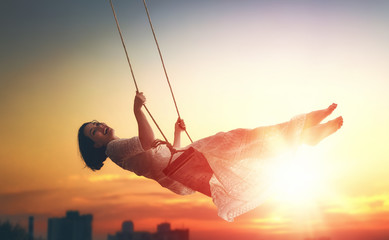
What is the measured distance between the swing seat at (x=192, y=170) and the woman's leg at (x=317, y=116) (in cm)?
74

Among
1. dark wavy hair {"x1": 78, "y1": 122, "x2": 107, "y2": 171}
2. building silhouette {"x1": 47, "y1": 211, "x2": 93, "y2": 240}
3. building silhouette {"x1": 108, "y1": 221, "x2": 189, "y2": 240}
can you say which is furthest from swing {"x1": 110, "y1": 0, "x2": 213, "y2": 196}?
building silhouette {"x1": 108, "y1": 221, "x2": 189, "y2": 240}

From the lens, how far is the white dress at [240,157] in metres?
2.90

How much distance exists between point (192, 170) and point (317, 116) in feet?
3.09

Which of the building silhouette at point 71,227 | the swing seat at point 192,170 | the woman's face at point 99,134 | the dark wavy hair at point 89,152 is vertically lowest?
the swing seat at point 192,170

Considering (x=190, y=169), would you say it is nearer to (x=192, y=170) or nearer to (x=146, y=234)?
(x=192, y=170)

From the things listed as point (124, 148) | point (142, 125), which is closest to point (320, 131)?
point (142, 125)

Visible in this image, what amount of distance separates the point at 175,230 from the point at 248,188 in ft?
153

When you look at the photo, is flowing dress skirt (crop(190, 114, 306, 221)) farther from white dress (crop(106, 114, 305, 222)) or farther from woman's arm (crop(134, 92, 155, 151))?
woman's arm (crop(134, 92, 155, 151))

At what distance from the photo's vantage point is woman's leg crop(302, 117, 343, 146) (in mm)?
2901

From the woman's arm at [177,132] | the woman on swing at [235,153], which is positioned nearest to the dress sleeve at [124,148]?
the woman on swing at [235,153]

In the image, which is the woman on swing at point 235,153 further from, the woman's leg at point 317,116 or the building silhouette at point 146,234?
the building silhouette at point 146,234

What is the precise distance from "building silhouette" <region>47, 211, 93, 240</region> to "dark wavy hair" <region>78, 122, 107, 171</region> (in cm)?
3567

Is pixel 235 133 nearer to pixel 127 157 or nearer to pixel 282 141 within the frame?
pixel 282 141

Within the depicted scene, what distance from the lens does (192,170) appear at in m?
3.11
